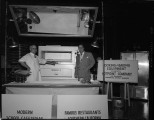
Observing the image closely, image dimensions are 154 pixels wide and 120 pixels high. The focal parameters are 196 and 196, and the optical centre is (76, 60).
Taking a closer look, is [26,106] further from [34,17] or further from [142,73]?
[142,73]

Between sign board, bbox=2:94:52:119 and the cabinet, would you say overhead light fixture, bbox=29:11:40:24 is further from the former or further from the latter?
the cabinet

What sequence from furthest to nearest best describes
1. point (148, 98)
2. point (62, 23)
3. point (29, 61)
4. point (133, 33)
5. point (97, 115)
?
point (133, 33) < point (148, 98) < point (29, 61) < point (62, 23) < point (97, 115)

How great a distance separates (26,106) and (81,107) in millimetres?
938

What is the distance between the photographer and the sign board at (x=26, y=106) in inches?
130

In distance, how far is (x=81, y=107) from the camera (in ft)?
11.0

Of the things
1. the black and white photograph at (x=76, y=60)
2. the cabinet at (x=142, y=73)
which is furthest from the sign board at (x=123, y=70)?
the cabinet at (x=142, y=73)

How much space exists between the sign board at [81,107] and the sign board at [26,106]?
220mm

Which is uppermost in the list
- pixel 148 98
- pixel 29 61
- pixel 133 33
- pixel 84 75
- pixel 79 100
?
pixel 133 33

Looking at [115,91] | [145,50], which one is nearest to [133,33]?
[145,50]

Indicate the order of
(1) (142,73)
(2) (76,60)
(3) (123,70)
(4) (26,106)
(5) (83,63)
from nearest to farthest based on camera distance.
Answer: (4) (26,106) → (5) (83,63) → (2) (76,60) → (3) (123,70) → (1) (142,73)

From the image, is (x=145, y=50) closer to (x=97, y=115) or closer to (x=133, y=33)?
(x=133, y=33)

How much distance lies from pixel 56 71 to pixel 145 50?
11.1 ft

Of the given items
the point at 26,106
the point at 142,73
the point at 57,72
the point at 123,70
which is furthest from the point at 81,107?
the point at 142,73

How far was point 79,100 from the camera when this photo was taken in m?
3.37
